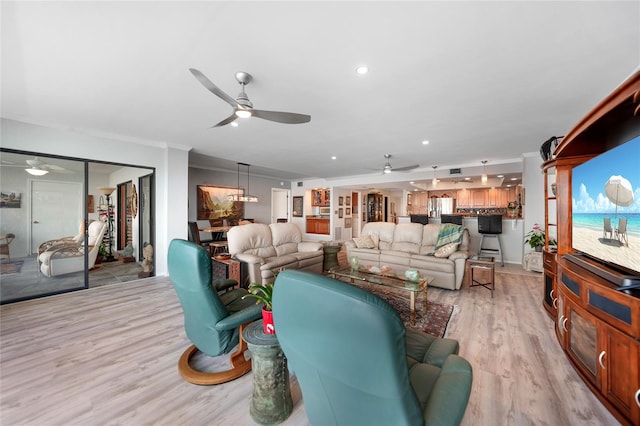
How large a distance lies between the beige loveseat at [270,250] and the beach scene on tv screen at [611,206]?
3.44 meters

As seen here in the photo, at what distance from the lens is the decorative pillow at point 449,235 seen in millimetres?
4312

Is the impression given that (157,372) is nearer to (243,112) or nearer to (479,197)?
(243,112)

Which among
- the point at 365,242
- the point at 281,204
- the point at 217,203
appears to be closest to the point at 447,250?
the point at 365,242

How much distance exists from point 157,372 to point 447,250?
13.5 feet

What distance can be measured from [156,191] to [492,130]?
18.9ft

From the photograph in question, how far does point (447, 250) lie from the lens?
4.14 m

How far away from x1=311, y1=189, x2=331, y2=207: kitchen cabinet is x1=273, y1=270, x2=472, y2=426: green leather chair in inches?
333

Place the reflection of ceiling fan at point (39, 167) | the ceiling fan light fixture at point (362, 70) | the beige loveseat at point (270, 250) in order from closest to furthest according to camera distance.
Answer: the ceiling fan light fixture at point (362, 70)
the reflection of ceiling fan at point (39, 167)
the beige loveseat at point (270, 250)

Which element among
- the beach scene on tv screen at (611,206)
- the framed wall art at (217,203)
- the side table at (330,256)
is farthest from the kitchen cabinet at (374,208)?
the beach scene on tv screen at (611,206)

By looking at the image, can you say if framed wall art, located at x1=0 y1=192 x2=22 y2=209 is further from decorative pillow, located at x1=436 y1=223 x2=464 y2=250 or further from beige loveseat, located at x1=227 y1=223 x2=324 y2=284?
decorative pillow, located at x1=436 y1=223 x2=464 y2=250

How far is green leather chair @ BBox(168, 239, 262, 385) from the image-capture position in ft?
5.51

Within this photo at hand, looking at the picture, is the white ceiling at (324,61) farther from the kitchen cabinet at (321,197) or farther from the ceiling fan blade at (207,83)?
the kitchen cabinet at (321,197)

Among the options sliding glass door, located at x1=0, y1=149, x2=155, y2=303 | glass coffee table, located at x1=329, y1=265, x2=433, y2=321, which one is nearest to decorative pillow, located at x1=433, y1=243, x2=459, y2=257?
glass coffee table, located at x1=329, y1=265, x2=433, y2=321

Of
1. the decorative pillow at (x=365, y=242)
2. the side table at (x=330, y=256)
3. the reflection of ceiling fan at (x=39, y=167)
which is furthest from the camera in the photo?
the decorative pillow at (x=365, y=242)
